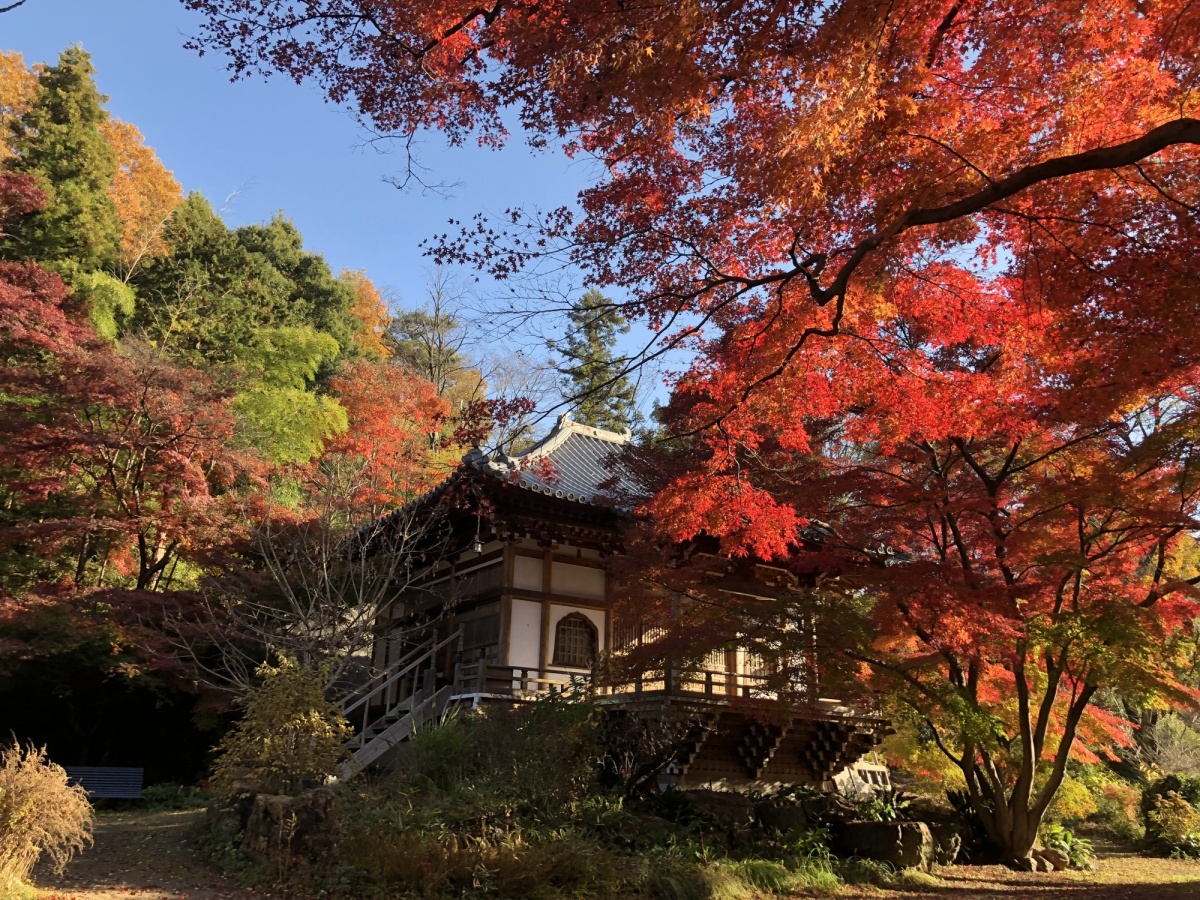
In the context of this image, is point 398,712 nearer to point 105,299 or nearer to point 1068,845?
point 1068,845

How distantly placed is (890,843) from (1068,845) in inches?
157

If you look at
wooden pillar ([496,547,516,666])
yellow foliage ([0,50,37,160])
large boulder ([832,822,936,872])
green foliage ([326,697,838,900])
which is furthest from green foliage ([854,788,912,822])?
yellow foliage ([0,50,37,160])

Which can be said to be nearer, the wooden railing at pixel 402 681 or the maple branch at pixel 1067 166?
the maple branch at pixel 1067 166

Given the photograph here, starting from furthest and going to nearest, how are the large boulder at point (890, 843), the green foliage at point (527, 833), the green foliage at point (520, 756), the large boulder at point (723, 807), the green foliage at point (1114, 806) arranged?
1. the green foliage at point (1114, 806)
2. the large boulder at point (890, 843)
3. the large boulder at point (723, 807)
4. the green foliage at point (520, 756)
5. the green foliage at point (527, 833)

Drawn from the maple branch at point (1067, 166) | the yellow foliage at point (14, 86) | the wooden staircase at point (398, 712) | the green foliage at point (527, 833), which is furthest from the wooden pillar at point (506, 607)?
the yellow foliage at point (14, 86)

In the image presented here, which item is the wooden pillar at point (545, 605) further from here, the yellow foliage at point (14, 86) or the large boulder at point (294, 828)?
A: the yellow foliage at point (14, 86)

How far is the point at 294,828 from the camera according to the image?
6691mm

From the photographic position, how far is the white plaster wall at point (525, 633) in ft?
39.8

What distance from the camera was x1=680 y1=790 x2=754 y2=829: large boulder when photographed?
379 inches

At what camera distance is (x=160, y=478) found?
43.9ft

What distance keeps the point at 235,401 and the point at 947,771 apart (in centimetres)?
1810

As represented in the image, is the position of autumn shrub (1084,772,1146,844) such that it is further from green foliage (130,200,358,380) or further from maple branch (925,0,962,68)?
green foliage (130,200,358,380)

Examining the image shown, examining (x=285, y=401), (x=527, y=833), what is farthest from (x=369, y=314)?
(x=527, y=833)

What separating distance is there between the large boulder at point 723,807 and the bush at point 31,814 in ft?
21.8
